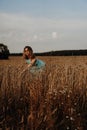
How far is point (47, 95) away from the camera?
4895mm

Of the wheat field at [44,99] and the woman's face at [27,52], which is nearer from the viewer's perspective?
the wheat field at [44,99]

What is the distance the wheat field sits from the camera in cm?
450

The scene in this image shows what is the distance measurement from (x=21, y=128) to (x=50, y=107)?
0.58 meters

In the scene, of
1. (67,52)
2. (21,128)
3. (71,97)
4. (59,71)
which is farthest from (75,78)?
(67,52)

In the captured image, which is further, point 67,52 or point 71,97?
point 67,52

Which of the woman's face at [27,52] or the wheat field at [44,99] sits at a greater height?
the woman's face at [27,52]

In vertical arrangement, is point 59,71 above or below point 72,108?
above

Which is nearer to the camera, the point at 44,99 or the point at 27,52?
the point at 44,99

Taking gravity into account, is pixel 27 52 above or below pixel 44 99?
above

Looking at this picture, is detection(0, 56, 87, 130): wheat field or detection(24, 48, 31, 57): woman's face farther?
detection(24, 48, 31, 57): woman's face

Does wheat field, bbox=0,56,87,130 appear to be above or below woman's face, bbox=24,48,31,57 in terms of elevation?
below

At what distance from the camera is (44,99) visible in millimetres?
4906

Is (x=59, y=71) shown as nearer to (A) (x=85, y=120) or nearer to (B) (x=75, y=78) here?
(B) (x=75, y=78)

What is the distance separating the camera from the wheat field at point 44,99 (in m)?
4.50
